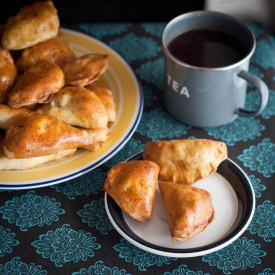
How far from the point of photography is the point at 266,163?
1012 mm

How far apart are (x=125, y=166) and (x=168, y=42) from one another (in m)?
0.31

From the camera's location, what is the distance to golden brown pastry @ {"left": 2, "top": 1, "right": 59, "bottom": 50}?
1.03 m

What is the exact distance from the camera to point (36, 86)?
0.94 m

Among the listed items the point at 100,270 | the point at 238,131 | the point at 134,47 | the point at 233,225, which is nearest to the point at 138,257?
the point at 100,270

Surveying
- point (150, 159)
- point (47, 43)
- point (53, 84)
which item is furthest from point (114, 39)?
point (150, 159)

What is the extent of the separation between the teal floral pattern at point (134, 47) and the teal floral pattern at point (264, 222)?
51 centimetres

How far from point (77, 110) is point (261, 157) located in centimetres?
38

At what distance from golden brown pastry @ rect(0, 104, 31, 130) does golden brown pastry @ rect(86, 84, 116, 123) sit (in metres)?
0.15

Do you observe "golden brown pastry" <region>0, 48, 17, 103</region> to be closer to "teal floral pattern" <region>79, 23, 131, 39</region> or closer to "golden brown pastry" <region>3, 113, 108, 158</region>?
"golden brown pastry" <region>3, 113, 108, 158</region>

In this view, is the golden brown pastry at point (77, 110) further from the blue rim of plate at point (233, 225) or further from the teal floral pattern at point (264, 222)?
the teal floral pattern at point (264, 222)

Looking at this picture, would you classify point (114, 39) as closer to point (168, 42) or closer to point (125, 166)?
point (168, 42)

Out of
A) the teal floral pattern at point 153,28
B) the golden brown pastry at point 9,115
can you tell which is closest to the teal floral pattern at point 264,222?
the golden brown pastry at point 9,115

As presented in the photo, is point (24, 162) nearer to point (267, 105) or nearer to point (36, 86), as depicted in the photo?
point (36, 86)

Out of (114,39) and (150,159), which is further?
(114,39)
